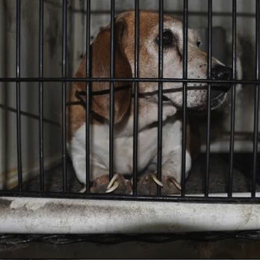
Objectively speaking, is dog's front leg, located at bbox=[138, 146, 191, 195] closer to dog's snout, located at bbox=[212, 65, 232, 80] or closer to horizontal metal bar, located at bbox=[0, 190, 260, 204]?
horizontal metal bar, located at bbox=[0, 190, 260, 204]

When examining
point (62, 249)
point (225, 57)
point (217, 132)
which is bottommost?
point (62, 249)

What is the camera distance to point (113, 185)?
3.86ft

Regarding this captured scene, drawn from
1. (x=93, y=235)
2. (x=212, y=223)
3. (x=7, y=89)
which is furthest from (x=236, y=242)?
(x=7, y=89)

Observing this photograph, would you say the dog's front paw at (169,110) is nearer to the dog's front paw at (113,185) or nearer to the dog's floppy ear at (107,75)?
the dog's floppy ear at (107,75)

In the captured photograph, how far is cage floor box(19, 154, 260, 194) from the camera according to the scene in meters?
1.45

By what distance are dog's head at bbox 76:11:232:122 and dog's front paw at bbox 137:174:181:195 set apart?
0.21 m

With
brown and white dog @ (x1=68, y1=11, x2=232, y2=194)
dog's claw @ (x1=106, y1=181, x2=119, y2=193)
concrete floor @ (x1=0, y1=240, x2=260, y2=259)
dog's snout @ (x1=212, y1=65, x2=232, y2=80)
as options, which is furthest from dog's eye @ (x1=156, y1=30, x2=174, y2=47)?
concrete floor @ (x1=0, y1=240, x2=260, y2=259)

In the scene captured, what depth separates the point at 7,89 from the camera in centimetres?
135

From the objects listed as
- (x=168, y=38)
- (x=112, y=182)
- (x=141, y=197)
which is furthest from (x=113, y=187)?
(x=168, y=38)

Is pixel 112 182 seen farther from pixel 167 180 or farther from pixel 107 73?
pixel 107 73

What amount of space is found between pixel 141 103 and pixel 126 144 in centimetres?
16

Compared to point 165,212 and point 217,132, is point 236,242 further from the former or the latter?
point 217,132

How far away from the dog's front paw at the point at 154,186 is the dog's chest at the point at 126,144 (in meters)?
0.22

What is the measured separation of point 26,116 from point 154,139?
0.43m
